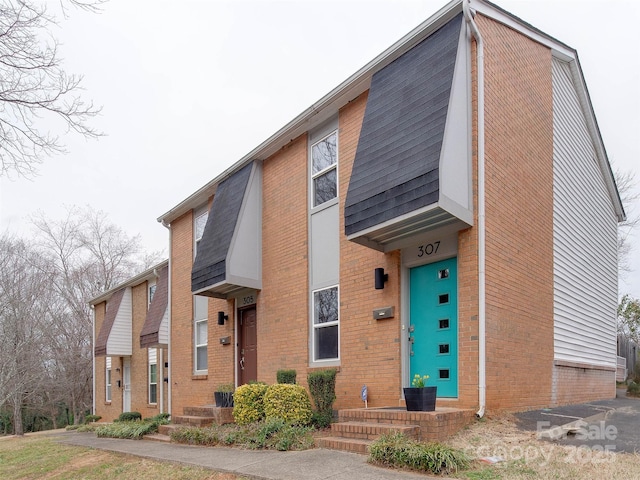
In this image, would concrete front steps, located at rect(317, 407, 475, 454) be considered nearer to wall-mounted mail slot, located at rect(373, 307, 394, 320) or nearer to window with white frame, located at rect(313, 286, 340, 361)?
wall-mounted mail slot, located at rect(373, 307, 394, 320)

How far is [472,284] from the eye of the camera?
7.94 metres

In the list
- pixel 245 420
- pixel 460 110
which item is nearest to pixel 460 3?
pixel 460 110

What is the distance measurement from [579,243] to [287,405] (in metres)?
7.62

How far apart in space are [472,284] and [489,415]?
5.90 ft

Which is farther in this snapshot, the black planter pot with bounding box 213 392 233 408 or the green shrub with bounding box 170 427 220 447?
the black planter pot with bounding box 213 392 233 408

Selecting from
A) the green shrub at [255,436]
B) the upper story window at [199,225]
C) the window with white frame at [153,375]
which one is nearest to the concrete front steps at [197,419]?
the green shrub at [255,436]

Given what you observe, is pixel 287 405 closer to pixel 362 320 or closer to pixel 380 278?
pixel 362 320

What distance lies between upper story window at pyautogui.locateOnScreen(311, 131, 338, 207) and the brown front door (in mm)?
3650

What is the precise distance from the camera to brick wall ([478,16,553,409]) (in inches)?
326

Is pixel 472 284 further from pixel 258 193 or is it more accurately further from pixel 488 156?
pixel 258 193

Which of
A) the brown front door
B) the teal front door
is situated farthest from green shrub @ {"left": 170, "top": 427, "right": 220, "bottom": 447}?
the teal front door

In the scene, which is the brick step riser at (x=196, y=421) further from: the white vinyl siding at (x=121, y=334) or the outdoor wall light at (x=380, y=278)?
the white vinyl siding at (x=121, y=334)

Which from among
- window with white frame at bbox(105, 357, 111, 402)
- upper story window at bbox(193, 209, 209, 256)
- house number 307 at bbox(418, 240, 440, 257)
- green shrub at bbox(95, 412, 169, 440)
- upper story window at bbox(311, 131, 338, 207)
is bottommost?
window with white frame at bbox(105, 357, 111, 402)

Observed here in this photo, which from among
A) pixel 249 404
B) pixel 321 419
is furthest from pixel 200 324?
pixel 321 419
